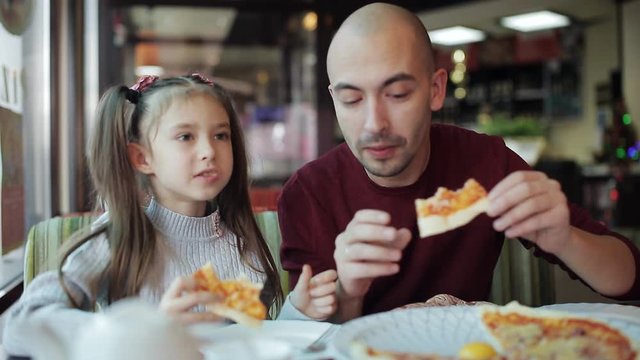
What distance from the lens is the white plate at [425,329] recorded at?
3.36ft

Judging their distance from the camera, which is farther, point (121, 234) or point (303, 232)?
point (303, 232)

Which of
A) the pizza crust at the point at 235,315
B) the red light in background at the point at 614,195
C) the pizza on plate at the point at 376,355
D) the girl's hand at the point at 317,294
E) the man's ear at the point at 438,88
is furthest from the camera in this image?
the red light in background at the point at 614,195

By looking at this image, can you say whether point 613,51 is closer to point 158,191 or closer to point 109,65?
point 109,65

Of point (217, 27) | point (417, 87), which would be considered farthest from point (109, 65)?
point (217, 27)

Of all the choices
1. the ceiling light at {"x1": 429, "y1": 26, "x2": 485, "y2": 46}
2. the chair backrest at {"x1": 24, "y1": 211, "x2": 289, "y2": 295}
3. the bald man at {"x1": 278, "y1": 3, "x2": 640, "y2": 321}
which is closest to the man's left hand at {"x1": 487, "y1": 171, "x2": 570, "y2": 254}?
the bald man at {"x1": 278, "y1": 3, "x2": 640, "y2": 321}

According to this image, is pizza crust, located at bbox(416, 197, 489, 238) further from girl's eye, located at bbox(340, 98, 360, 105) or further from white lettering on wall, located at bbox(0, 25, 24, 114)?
white lettering on wall, located at bbox(0, 25, 24, 114)

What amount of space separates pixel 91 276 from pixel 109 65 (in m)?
3.22

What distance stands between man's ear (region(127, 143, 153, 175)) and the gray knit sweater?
9 cm

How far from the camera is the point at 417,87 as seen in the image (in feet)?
4.99

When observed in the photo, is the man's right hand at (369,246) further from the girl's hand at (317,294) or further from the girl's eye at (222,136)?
the girl's eye at (222,136)

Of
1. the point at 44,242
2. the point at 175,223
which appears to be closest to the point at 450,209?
the point at 175,223

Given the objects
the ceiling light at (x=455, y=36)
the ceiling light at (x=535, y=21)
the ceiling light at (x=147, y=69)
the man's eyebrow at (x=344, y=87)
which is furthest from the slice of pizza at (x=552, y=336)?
the ceiling light at (x=147, y=69)

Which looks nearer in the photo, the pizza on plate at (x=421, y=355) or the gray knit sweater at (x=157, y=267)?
the pizza on plate at (x=421, y=355)

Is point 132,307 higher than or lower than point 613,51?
lower
